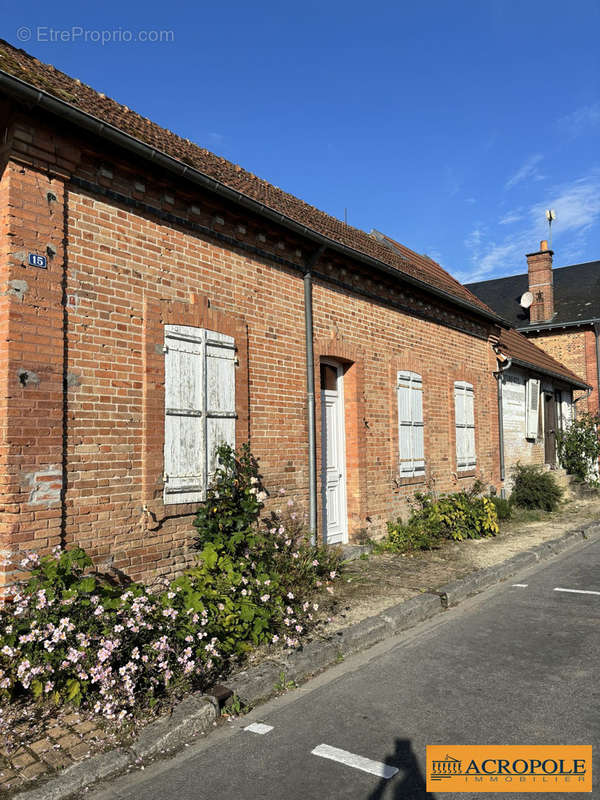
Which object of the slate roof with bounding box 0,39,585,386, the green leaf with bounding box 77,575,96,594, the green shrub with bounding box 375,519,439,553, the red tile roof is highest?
the slate roof with bounding box 0,39,585,386

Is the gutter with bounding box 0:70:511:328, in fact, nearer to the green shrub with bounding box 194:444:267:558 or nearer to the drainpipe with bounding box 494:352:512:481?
the green shrub with bounding box 194:444:267:558

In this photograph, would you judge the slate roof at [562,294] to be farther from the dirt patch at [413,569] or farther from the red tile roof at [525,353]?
the dirt patch at [413,569]

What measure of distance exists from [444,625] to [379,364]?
4577 mm

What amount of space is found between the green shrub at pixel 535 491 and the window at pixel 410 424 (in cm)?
446

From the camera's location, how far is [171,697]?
3967 millimetres

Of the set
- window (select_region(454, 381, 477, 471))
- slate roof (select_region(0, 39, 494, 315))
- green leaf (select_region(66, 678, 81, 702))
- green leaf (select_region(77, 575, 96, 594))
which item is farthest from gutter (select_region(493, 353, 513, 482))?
green leaf (select_region(66, 678, 81, 702))

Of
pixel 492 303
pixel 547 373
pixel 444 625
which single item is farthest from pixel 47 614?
pixel 492 303

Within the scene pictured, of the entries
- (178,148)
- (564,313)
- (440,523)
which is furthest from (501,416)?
(564,313)

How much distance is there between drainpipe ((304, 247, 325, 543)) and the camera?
7.78m

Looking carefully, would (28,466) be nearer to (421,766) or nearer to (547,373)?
(421,766)

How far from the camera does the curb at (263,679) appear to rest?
3242 mm

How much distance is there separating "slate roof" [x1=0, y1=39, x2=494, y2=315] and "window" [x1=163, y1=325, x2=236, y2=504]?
1838 mm

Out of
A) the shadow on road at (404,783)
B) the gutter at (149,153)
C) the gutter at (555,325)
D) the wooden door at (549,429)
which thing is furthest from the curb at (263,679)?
the gutter at (555,325)

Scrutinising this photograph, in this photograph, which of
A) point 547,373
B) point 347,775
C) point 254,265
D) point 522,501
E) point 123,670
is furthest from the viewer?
point 547,373
